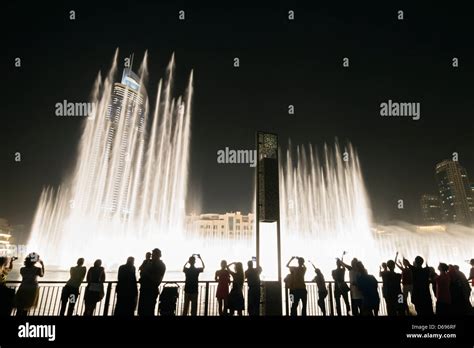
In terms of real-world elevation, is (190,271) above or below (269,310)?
above

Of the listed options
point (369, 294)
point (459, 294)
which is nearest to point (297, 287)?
point (369, 294)

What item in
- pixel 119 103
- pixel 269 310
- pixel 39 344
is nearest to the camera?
pixel 39 344

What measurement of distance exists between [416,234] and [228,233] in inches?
2247

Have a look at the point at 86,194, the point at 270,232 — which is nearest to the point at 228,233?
the point at 86,194

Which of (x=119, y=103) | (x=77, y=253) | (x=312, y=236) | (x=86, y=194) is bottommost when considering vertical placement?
(x=77, y=253)

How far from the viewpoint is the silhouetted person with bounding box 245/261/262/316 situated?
353 inches

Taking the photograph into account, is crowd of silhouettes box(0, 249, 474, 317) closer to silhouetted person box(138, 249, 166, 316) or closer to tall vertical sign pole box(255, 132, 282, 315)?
silhouetted person box(138, 249, 166, 316)

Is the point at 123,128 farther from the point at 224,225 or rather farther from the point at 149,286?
the point at 149,286

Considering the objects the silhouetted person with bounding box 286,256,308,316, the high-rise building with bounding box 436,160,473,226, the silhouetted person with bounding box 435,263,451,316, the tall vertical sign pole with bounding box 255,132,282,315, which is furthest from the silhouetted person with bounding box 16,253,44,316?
the high-rise building with bounding box 436,160,473,226

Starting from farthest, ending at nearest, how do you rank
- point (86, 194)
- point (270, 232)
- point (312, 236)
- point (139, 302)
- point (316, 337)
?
point (86, 194)
point (312, 236)
point (270, 232)
point (139, 302)
point (316, 337)

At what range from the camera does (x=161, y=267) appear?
8414 mm

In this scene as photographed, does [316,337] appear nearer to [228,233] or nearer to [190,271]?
[190,271]

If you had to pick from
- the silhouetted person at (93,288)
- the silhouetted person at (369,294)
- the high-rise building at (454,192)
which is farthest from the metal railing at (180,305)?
the high-rise building at (454,192)

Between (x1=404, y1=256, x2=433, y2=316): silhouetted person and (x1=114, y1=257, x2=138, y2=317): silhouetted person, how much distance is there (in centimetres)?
794
